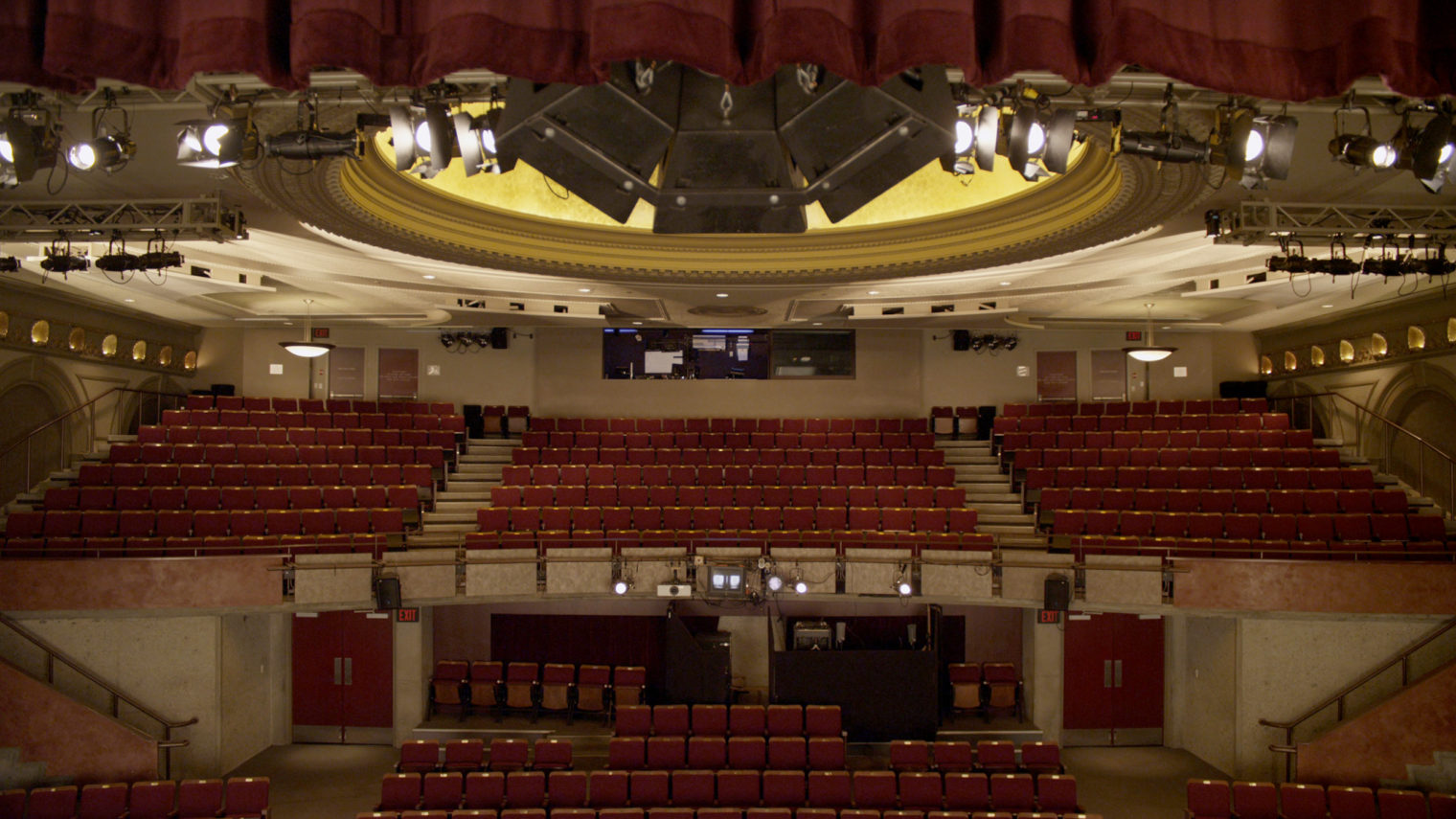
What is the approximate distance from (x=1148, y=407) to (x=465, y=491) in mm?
10924

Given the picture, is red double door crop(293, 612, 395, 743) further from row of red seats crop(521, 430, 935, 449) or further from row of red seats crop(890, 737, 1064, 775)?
row of red seats crop(890, 737, 1064, 775)

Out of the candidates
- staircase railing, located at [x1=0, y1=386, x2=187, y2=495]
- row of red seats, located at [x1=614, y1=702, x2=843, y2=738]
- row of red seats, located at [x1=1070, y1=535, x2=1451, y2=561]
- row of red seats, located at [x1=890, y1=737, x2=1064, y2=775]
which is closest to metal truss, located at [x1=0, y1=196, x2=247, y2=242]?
staircase railing, located at [x1=0, y1=386, x2=187, y2=495]

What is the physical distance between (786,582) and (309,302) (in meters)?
8.28

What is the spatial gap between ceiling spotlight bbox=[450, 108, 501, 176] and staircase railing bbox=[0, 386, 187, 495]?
866cm

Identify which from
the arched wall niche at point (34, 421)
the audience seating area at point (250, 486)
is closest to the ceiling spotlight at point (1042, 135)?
the audience seating area at point (250, 486)

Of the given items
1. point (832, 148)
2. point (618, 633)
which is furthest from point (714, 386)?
point (832, 148)

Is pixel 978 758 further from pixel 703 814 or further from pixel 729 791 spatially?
pixel 703 814

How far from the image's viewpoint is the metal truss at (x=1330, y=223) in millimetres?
7359

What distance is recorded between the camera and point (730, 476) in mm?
12203

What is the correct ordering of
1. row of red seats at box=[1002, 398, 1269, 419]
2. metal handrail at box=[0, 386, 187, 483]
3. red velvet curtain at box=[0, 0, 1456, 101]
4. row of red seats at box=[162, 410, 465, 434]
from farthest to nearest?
row of red seats at box=[1002, 398, 1269, 419]
row of red seats at box=[162, 410, 465, 434]
metal handrail at box=[0, 386, 187, 483]
red velvet curtain at box=[0, 0, 1456, 101]

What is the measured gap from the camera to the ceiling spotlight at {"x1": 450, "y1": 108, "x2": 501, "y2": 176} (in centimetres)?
518

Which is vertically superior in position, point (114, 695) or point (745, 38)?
point (745, 38)

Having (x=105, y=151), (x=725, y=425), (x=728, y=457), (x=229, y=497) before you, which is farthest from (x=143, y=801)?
(x=725, y=425)

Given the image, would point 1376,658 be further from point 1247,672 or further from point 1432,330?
point 1432,330
